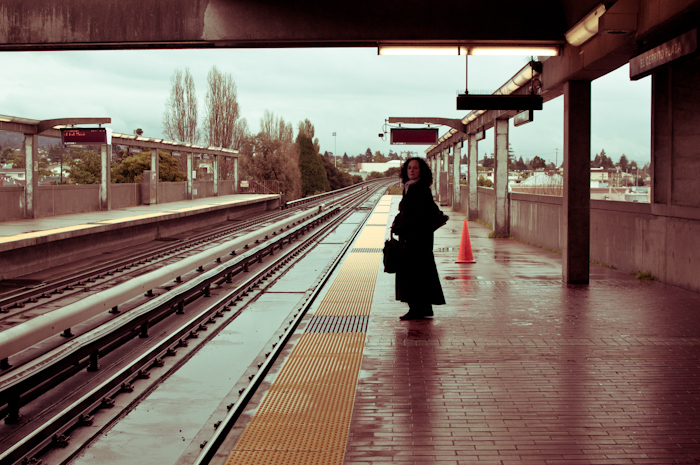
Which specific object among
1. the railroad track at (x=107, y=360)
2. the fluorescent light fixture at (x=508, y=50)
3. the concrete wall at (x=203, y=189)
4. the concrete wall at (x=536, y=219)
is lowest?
the railroad track at (x=107, y=360)

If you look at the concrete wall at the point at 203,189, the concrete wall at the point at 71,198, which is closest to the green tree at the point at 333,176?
the concrete wall at the point at 203,189

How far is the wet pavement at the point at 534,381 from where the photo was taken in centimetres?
377

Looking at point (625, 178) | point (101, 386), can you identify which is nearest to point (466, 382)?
point (101, 386)

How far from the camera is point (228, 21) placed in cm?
808

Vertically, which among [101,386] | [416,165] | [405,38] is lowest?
[101,386]

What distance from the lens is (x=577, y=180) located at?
382 inches

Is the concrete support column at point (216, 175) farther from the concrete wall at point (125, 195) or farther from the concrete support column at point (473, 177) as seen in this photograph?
Answer: the concrete support column at point (473, 177)

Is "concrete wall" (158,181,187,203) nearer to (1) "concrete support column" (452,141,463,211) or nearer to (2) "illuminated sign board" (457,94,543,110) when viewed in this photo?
(1) "concrete support column" (452,141,463,211)

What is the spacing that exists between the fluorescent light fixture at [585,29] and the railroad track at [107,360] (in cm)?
498

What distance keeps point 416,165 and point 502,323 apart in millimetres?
2057

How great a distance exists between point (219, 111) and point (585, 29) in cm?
5182

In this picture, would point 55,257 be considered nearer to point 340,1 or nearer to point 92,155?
point 340,1

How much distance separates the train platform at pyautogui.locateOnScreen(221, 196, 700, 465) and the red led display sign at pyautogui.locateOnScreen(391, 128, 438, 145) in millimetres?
11835

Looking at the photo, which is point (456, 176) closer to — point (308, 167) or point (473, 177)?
point (473, 177)
